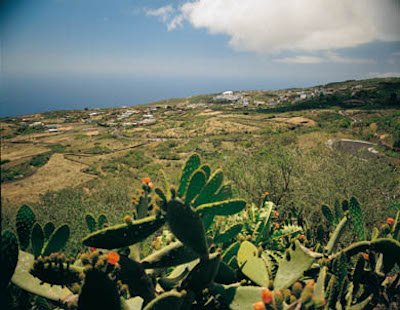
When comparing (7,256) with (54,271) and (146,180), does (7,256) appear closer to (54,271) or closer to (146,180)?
(54,271)

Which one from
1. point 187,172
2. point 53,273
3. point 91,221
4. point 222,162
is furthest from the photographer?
point 222,162

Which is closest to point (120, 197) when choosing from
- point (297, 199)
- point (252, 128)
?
point (297, 199)

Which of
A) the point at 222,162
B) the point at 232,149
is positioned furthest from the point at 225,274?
the point at 232,149

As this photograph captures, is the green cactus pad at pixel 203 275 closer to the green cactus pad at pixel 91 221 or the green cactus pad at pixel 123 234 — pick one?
the green cactus pad at pixel 123 234

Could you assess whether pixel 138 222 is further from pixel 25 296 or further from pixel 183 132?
pixel 183 132

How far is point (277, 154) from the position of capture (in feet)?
33.1

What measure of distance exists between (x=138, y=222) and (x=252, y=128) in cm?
4809

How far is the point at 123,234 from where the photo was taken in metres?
1.61

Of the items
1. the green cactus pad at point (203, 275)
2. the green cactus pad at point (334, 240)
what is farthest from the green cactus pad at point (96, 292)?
the green cactus pad at point (334, 240)

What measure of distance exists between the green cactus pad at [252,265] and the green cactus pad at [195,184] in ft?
2.23

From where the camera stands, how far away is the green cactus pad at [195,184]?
5.71ft

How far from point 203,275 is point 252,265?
435mm

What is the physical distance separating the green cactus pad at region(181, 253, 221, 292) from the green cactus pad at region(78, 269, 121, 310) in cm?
46

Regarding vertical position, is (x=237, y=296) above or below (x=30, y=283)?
below
